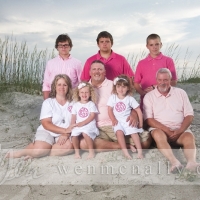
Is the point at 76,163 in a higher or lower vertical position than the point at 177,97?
lower

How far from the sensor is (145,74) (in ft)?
15.0

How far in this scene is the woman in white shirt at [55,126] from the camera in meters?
4.04

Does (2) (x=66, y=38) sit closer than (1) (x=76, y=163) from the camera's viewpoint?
No

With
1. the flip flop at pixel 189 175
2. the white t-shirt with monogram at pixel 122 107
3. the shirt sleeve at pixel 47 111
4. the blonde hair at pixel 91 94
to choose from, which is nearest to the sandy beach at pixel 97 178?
the flip flop at pixel 189 175

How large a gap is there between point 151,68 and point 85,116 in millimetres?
1146

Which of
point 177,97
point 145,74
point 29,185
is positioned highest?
point 145,74

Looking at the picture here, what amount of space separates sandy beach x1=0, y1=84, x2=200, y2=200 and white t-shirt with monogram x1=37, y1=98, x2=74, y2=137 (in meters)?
0.40

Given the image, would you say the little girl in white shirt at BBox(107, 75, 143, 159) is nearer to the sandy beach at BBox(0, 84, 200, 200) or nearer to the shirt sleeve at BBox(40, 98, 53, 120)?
the sandy beach at BBox(0, 84, 200, 200)

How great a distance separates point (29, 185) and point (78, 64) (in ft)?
6.38

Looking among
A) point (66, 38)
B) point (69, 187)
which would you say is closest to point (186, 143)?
point (69, 187)

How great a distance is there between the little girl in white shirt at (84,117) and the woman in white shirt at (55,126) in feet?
0.29

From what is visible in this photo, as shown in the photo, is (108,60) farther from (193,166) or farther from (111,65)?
(193,166)

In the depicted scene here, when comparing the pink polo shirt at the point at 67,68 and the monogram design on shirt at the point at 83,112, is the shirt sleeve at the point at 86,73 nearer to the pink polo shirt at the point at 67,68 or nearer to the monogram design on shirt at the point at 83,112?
the pink polo shirt at the point at 67,68

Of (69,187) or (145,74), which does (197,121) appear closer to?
(145,74)
